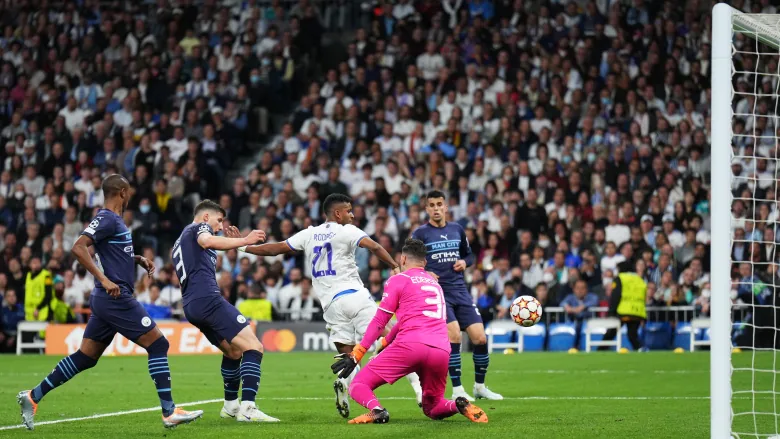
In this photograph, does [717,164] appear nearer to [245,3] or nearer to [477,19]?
[477,19]

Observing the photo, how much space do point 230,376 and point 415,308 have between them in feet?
6.48

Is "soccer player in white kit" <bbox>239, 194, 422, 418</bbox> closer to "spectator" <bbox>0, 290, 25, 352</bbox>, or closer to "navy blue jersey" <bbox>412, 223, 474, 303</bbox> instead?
"navy blue jersey" <bbox>412, 223, 474, 303</bbox>

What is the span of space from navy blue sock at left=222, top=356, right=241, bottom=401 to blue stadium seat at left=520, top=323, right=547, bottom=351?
1367cm

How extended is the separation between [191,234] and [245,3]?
870 inches

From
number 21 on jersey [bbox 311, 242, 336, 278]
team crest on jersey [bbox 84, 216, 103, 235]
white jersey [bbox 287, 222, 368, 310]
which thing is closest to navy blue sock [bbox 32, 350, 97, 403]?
team crest on jersey [bbox 84, 216, 103, 235]

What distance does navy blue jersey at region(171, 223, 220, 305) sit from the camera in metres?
9.97

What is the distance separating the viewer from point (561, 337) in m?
23.0

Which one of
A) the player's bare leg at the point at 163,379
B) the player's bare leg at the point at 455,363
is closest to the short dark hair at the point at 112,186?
the player's bare leg at the point at 163,379

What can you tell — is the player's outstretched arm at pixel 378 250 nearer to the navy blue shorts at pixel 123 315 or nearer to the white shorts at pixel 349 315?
the white shorts at pixel 349 315

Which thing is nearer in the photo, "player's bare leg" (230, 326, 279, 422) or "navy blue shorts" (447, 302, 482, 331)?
"player's bare leg" (230, 326, 279, 422)

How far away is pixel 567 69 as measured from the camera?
26516mm

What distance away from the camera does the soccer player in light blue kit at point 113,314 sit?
9.14 metres

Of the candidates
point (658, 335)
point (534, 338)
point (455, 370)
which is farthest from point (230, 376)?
point (658, 335)

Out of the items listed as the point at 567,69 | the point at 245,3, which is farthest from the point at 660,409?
the point at 245,3
